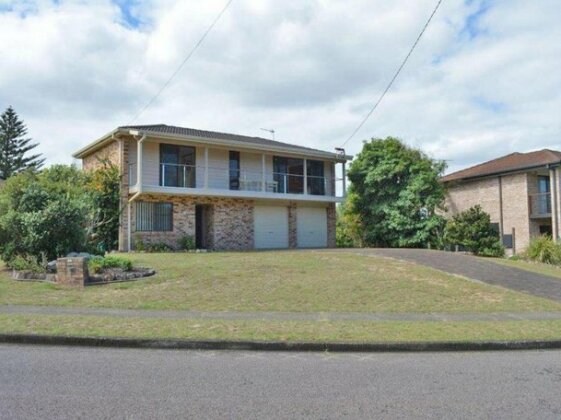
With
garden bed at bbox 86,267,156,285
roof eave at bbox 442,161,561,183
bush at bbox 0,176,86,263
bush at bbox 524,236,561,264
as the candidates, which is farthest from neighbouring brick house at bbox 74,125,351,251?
bush at bbox 524,236,561,264

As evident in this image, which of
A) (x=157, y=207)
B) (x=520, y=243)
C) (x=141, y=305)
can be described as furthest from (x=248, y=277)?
(x=520, y=243)

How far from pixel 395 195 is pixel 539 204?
756cm

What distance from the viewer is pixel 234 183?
2573 cm

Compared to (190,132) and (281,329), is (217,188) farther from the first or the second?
(281,329)

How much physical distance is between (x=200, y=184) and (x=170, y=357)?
18.1 m

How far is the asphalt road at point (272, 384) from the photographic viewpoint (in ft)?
15.1

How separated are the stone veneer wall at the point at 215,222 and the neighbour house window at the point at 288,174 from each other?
88.1 inches

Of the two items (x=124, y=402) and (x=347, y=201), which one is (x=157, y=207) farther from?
(x=124, y=402)

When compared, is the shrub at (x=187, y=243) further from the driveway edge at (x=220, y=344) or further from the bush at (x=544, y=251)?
the driveway edge at (x=220, y=344)

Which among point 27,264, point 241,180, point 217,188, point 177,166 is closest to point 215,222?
point 217,188

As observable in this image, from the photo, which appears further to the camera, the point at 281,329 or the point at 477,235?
the point at 477,235

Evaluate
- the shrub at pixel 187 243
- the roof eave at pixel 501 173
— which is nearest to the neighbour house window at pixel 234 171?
the shrub at pixel 187 243

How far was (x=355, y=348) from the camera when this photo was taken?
719 centimetres

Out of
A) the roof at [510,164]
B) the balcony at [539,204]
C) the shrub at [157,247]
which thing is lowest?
the shrub at [157,247]
